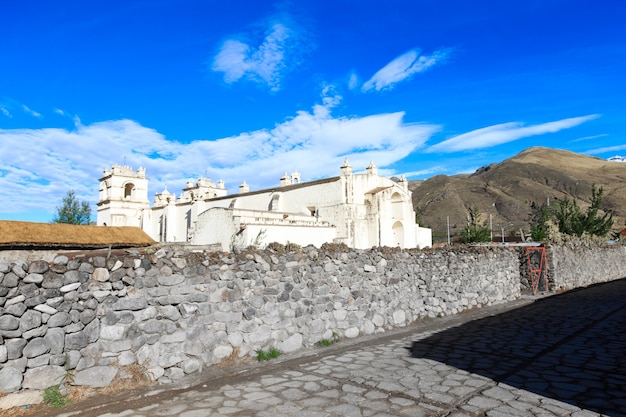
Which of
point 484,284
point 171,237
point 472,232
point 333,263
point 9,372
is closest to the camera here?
point 9,372

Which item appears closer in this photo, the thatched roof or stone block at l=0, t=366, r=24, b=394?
stone block at l=0, t=366, r=24, b=394

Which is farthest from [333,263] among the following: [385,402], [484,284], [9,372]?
[484,284]

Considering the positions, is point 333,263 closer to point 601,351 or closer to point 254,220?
point 601,351

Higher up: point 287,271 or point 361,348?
point 287,271

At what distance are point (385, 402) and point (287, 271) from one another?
10.2ft

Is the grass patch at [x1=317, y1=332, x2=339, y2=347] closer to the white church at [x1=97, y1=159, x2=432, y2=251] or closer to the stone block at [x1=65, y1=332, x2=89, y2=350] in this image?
the stone block at [x1=65, y1=332, x2=89, y2=350]

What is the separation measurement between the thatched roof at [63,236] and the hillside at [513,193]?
54974 mm

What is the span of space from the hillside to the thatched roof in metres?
55.0

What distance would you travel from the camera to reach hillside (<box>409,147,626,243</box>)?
85.4 metres

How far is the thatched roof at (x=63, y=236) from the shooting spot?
16.0 metres

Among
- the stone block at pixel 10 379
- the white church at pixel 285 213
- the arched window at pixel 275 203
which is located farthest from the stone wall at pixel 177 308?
the arched window at pixel 275 203

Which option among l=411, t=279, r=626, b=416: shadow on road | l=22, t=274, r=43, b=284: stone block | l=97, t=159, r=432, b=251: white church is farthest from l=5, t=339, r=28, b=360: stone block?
l=97, t=159, r=432, b=251: white church


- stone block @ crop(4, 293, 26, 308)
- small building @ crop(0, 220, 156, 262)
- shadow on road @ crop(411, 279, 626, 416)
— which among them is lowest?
shadow on road @ crop(411, 279, 626, 416)

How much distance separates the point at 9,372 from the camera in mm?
4375
